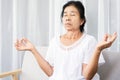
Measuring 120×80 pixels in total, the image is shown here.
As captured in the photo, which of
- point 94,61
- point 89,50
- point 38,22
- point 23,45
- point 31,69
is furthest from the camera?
point 38,22

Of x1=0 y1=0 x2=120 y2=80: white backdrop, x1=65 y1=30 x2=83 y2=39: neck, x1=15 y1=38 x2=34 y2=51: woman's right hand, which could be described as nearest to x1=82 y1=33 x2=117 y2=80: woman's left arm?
x1=65 y1=30 x2=83 y2=39: neck

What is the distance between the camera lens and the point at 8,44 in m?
2.36

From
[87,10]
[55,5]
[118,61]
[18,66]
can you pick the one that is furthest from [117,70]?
[18,66]

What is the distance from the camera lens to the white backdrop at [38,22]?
6.34ft

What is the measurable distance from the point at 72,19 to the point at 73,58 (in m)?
0.26

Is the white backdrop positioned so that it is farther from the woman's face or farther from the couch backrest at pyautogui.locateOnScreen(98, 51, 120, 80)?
the woman's face

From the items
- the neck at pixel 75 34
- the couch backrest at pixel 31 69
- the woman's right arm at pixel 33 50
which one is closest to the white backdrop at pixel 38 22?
the couch backrest at pixel 31 69

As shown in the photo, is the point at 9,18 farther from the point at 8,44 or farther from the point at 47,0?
the point at 47,0

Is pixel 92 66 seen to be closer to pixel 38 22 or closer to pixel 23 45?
pixel 23 45

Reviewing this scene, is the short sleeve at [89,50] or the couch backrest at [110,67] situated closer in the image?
the short sleeve at [89,50]

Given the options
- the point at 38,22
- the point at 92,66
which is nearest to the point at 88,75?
the point at 92,66

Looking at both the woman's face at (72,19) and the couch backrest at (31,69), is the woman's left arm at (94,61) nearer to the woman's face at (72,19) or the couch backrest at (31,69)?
the woman's face at (72,19)

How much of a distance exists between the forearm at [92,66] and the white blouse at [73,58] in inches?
1.8

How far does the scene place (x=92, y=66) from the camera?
1.47 metres
